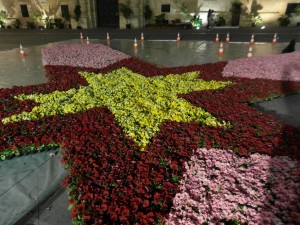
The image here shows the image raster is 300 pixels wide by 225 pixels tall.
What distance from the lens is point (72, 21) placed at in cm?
3431

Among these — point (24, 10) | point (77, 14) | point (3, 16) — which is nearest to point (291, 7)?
point (77, 14)

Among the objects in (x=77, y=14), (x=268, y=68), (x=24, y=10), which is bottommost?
(x=268, y=68)

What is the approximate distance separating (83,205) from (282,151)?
14.9ft

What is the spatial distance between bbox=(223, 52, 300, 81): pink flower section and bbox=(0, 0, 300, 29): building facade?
61.4 ft

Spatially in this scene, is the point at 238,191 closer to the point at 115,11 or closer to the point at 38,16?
the point at 115,11

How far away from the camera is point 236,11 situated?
3016 centimetres

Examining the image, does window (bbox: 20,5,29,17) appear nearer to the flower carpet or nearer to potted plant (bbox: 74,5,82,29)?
potted plant (bbox: 74,5,82,29)

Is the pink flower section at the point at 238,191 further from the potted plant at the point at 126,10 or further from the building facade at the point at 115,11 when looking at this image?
the potted plant at the point at 126,10

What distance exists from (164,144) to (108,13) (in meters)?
31.9

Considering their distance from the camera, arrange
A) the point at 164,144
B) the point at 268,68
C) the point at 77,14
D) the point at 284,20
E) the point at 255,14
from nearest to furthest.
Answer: the point at 164,144 → the point at 268,68 → the point at 284,20 → the point at 255,14 → the point at 77,14

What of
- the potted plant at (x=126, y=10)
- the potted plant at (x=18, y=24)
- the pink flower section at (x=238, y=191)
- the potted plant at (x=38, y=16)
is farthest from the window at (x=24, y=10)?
the pink flower section at (x=238, y=191)

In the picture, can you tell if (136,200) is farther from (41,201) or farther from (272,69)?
(272,69)

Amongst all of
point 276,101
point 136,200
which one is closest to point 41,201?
point 136,200

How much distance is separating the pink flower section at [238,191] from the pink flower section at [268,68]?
705 cm
